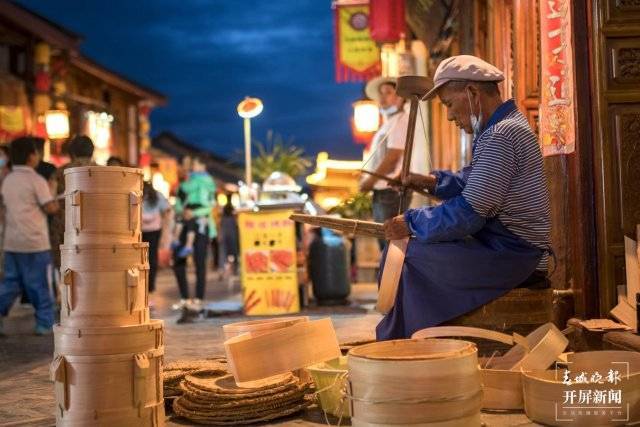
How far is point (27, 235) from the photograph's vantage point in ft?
26.0

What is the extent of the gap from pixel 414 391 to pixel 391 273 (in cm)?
135

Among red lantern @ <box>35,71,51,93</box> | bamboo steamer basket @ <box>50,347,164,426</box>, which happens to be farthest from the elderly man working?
red lantern @ <box>35,71,51,93</box>

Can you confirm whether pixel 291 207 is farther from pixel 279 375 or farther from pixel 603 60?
pixel 279 375

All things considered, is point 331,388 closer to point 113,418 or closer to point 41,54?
point 113,418

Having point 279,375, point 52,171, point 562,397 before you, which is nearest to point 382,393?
point 562,397

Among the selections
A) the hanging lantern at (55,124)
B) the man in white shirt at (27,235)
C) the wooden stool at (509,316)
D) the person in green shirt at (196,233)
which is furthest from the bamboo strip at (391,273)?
the hanging lantern at (55,124)

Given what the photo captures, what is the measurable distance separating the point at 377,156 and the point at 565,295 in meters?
3.11

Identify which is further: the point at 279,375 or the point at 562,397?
the point at 279,375

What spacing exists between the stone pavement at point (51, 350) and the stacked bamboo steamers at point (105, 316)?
47cm

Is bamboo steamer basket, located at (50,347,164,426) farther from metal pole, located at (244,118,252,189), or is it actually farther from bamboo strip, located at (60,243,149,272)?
metal pole, located at (244,118,252,189)

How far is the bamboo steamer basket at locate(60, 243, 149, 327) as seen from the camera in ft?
11.6

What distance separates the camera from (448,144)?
11.1m

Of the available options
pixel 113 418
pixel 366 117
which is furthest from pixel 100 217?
pixel 366 117

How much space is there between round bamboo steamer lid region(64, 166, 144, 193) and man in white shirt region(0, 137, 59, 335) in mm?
4622
